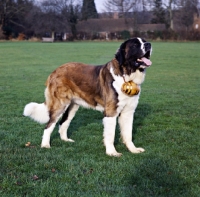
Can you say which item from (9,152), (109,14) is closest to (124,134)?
(9,152)

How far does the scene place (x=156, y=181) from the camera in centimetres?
496

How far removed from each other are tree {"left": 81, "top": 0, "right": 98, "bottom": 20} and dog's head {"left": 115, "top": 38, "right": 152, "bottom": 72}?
82.0 metres

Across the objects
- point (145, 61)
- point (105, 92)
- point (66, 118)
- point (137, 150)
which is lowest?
point (137, 150)

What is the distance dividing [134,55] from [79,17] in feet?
268

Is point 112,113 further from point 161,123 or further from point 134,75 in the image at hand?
point 161,123

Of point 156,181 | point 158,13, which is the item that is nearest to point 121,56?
point 156,181

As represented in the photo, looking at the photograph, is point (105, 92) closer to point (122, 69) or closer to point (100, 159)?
point (122, 69)

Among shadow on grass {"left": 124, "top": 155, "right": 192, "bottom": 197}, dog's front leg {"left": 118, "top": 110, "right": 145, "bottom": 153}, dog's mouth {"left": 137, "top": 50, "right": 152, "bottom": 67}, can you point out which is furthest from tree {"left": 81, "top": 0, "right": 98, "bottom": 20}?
shadow on grass {"left": 124, "top": 155, "right": 192, "bottom": 197}

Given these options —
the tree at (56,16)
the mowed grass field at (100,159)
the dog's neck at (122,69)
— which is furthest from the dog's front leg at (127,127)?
the tree at (56,16)

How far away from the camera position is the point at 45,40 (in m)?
69.8

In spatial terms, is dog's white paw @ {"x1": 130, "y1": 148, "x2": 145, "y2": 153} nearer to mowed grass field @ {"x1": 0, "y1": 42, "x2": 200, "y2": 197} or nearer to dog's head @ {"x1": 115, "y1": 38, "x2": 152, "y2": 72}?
mowed grass field @ {"x1": 0, "y1": 42, "x2": 200, "y2": 197}

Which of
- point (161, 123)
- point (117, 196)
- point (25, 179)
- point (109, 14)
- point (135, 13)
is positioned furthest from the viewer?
point (109, 14)

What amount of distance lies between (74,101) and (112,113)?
1.08 meters

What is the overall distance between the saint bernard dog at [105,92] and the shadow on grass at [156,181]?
829mm
